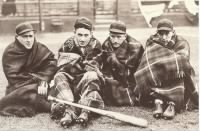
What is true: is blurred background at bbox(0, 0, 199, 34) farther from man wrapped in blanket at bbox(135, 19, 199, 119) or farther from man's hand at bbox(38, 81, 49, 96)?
man's hand at bbox(38, 81, 49, 96)

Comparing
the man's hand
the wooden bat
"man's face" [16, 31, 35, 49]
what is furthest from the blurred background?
the wooden bat

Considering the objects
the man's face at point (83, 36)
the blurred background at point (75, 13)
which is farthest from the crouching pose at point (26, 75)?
the blurred background at point (75, 13)

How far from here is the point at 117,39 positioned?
4141 millimetres

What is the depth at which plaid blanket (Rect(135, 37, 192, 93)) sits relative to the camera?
394 centimetres

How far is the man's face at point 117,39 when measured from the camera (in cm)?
412

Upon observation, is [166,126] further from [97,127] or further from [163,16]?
[163,16]

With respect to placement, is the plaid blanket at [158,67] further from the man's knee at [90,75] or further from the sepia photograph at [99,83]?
the man's knee at [90,75]

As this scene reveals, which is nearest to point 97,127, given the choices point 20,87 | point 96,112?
point 96,112

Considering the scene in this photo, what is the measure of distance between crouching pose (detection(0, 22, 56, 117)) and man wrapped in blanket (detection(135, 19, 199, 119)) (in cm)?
102

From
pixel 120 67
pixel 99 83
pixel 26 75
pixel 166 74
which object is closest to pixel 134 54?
pixel 120 67

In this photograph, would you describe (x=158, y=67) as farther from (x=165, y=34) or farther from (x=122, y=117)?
(x=122, y=117)

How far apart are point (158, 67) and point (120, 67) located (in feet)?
A: 1.40

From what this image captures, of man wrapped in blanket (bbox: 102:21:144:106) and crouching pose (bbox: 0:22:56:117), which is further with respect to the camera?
man wrapped in blanket (bbox: 102:21:144:106)

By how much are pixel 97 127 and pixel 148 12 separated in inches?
153
